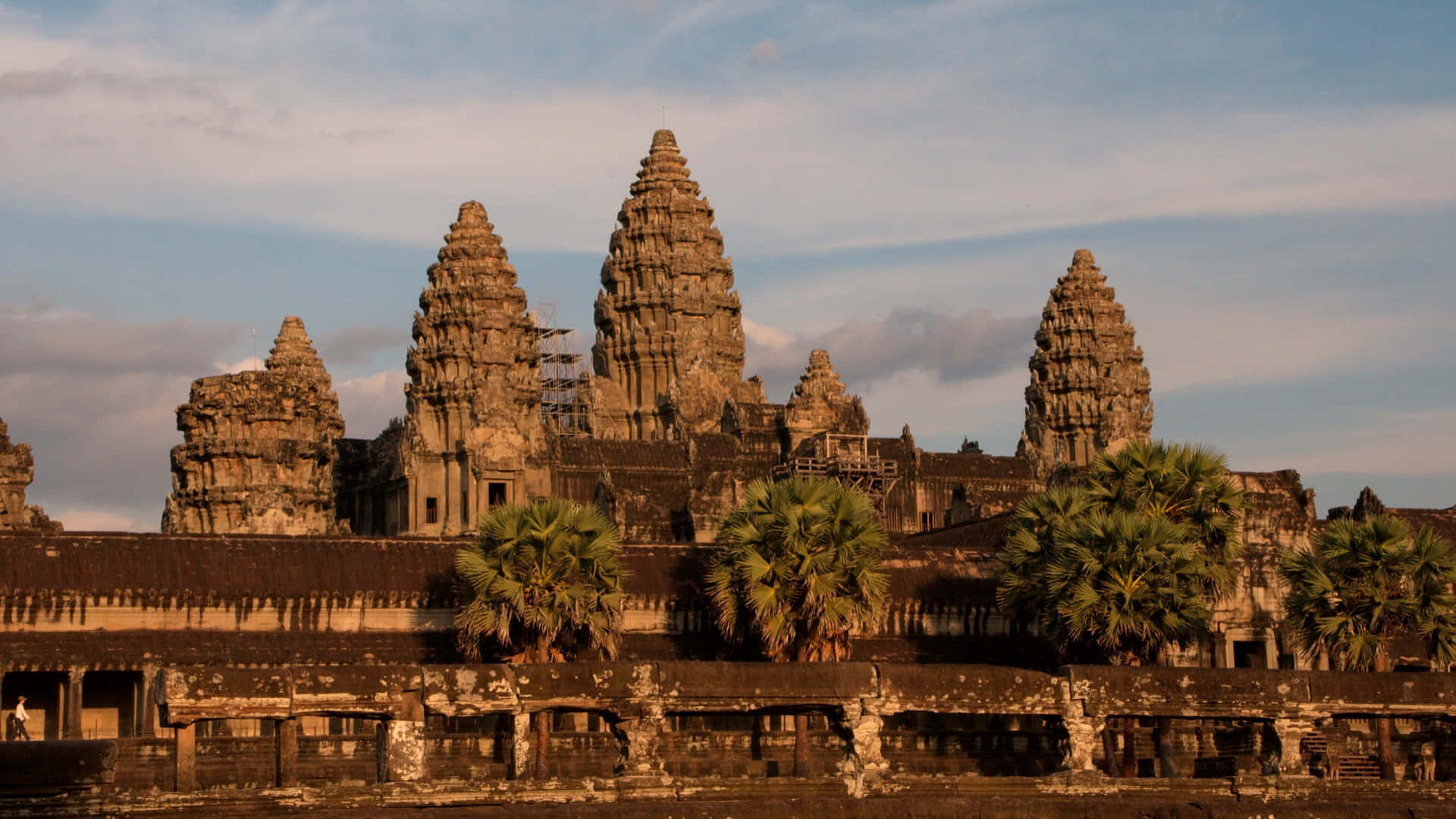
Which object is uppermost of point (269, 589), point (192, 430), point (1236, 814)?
point (192, 430)

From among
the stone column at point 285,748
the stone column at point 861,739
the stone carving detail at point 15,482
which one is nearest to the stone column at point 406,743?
the stone column at point 285,748

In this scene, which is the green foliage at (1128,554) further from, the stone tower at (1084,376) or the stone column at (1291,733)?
the stone tower at (1084,376)

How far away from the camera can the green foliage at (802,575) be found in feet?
187

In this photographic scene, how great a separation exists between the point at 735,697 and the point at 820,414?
227 ft

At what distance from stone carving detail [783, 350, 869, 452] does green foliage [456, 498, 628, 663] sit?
47.0m

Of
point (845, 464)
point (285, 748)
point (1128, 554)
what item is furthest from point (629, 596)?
point (845, 464)

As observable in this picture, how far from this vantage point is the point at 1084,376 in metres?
127

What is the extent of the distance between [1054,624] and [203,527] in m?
43.4

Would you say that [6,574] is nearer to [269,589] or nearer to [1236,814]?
[269,589]

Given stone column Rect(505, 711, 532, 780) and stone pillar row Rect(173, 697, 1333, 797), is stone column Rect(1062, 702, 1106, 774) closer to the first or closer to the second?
stone pillar row Rect(173, 697, 1333, 797)

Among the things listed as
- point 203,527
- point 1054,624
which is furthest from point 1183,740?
point 203,527

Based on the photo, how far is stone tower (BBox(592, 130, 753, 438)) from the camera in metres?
125

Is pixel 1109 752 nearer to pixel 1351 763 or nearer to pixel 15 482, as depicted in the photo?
pixel 1351 763

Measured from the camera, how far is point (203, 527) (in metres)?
90.4
